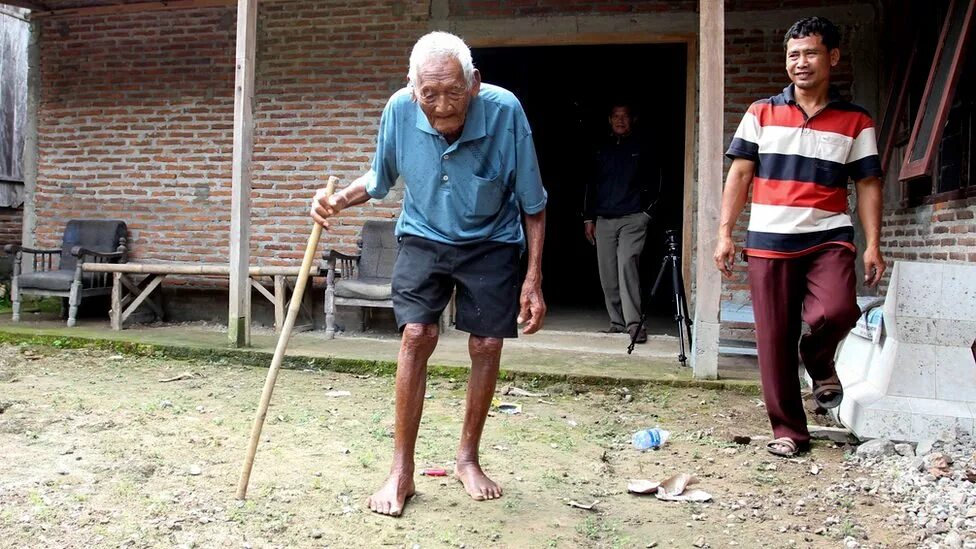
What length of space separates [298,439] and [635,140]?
4.36 m

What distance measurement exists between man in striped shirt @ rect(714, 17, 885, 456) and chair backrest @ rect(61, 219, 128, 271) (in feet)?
21.1

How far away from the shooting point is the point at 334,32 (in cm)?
741

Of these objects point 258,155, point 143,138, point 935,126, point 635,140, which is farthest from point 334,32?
point 935,126

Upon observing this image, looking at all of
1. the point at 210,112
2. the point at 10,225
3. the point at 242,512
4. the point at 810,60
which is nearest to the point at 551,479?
the point at 242,512

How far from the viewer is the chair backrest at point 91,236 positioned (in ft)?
25.5

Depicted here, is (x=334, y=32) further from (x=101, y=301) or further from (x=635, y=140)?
(x=101, y=301)

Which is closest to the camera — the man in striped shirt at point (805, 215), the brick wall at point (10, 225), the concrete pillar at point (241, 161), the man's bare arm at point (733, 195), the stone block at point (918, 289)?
the man in striped shirt at point (805, 215)

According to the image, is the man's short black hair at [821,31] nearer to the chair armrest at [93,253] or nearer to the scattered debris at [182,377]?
the scattered debris at [182,377]

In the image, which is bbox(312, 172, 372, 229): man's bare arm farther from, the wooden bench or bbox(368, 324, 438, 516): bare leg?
the wooden bench

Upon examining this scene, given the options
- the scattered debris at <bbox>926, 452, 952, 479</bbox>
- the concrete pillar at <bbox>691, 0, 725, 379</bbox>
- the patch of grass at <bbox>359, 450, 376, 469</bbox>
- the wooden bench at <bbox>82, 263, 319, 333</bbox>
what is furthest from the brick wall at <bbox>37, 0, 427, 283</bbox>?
the scattered debris at <bbox>926, 452, 952, 479</bbox>

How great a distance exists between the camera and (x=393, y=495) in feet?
9.30

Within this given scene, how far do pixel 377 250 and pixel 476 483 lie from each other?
171 inches

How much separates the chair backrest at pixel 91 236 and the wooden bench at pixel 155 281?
448 mm

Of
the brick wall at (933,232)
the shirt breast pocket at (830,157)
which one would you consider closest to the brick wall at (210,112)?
the brick wall at (933,232)
